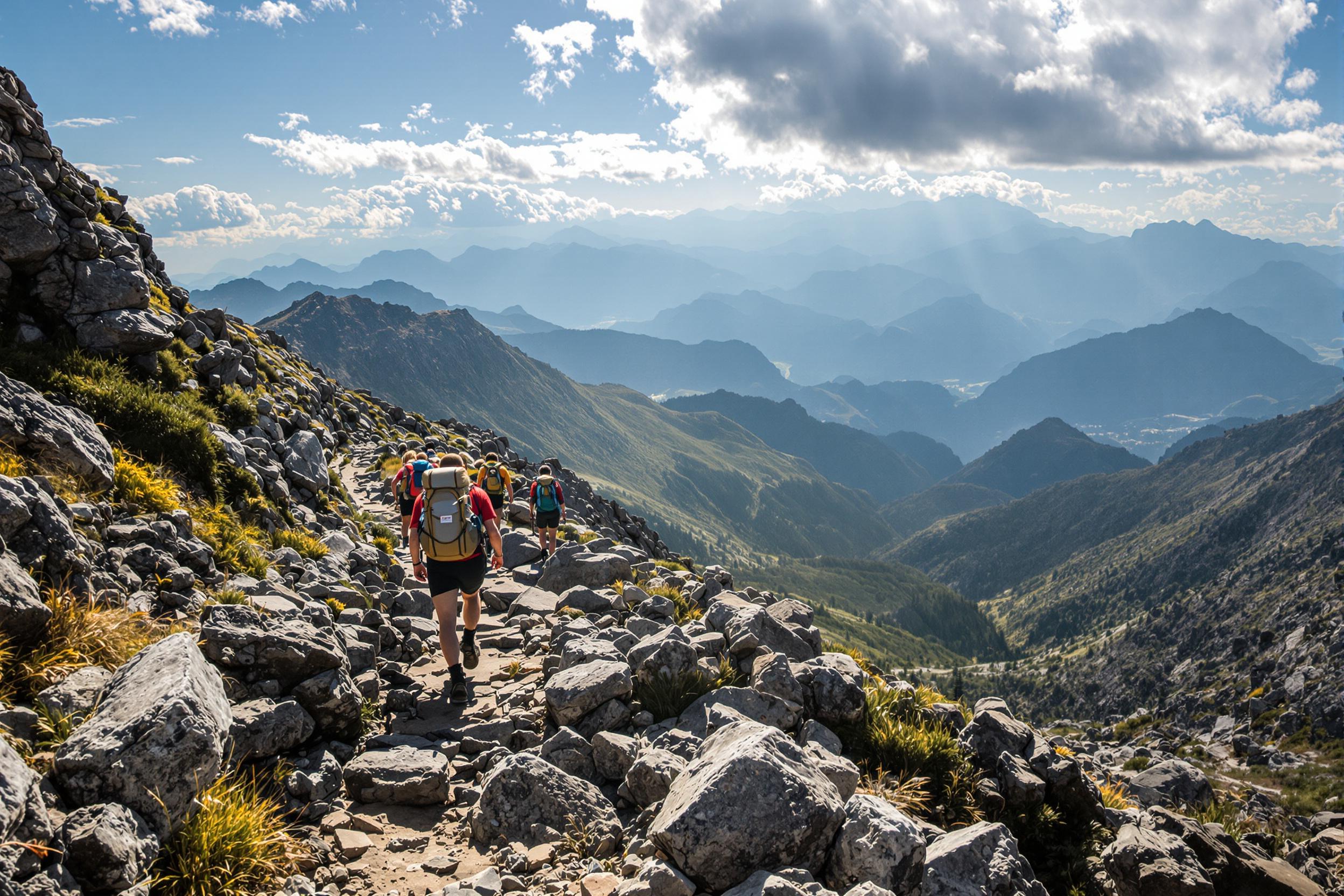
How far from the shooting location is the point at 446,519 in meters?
11.8

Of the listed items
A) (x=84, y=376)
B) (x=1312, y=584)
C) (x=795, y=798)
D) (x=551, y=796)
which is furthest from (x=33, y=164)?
(x=1312, y=584)

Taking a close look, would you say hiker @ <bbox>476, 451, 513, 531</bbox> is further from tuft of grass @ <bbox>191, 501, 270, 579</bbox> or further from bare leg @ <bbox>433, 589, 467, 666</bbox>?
bare leg @ <bbox>433, 589, 467, 666</bbox>

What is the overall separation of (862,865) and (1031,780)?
4.85 m

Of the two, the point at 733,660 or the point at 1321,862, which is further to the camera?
the point at 1321,862

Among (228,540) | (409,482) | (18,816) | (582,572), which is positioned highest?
(18,816)

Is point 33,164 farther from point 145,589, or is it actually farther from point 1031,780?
point 1031,780

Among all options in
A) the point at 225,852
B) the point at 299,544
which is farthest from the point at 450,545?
the point at 299,544

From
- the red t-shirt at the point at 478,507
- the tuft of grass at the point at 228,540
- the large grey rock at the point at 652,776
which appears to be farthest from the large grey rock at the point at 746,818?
the tuft of grass at the point at 228,540

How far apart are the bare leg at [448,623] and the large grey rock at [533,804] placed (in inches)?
161

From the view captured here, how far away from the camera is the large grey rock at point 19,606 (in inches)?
258

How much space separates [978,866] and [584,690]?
553cm

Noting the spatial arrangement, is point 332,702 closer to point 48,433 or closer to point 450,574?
point 450,574

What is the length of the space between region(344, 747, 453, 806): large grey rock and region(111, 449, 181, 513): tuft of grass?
663cm

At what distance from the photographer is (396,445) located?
41562 millimetres
